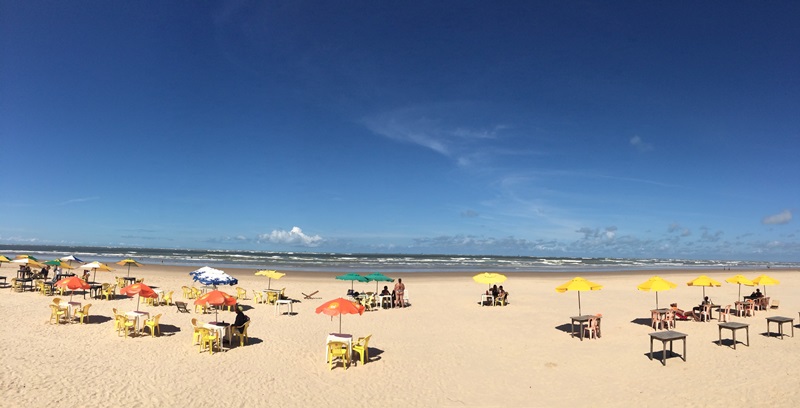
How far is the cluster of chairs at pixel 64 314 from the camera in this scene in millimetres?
14594

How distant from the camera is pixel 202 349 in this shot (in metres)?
11.9

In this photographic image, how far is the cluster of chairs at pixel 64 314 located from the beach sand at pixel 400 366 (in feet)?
1.35

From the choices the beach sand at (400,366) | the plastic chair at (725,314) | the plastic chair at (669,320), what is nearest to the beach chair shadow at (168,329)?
the beach sand at (400,366)

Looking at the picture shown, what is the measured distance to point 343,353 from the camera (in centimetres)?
1061

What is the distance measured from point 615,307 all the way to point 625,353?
9023 mm

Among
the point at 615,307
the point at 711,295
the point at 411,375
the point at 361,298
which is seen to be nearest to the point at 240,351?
the point at 411,375

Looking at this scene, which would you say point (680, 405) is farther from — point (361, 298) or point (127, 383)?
point (361, 298)

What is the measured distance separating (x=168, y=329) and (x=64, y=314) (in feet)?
13.0

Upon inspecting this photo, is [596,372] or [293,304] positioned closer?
[596,372]

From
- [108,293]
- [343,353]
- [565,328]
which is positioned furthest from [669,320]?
[108,293]

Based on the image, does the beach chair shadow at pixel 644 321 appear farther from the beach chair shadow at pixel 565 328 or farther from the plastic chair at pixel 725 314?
the beach chair shadow at pixel 565 328

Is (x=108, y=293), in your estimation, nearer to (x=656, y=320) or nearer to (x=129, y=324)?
(x=129, y=324)

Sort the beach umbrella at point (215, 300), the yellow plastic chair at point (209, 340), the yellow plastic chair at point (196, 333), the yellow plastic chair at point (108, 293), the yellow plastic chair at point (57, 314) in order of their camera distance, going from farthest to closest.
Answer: the yellow plastic chair at point (108, 293) < the yellow plastic chair at point (57, 314) < the beach umbrella at point (215, 300) < the yellow plastic chair at point (196, 333) < the yellow plastic chair at point (209, 340)

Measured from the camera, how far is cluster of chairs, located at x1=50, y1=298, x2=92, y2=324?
14594 mm
